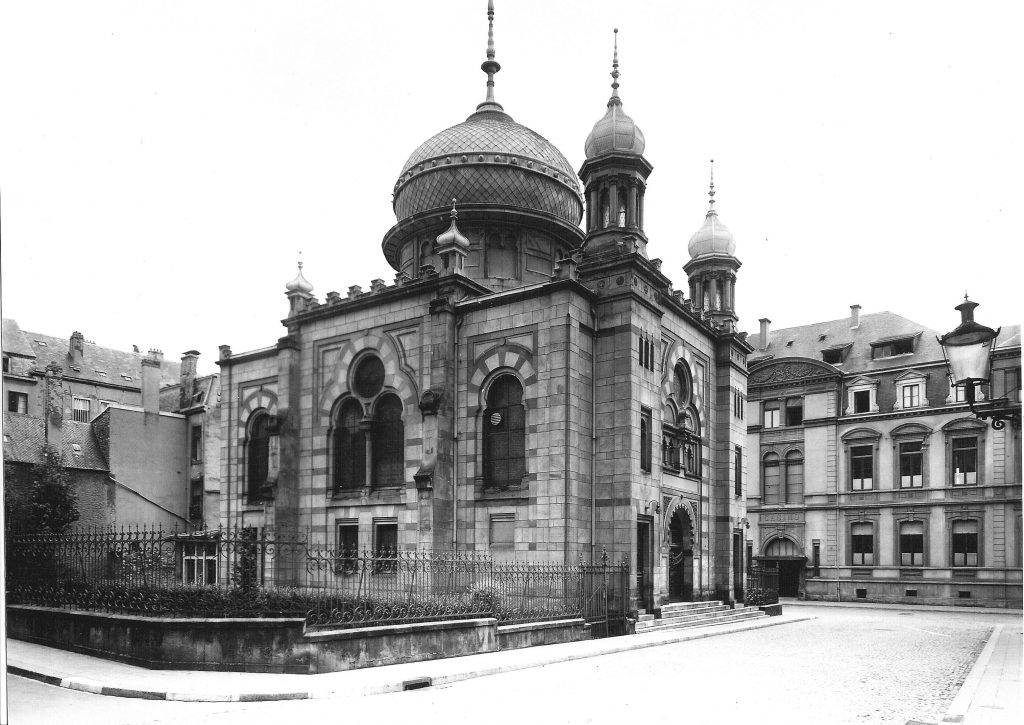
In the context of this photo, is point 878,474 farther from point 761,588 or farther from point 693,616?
point 693,616

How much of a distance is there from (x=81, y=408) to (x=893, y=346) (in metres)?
47.1

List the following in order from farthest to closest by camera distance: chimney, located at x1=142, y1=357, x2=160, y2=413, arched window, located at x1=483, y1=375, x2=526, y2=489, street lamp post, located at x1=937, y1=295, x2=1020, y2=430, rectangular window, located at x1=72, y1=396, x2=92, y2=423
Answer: rectangular window, located at x1=72, y1=396, x2=92, y2=423 < chimney, located at x1=142, y1=357, x2=160, y2=413 < arched window, located at x1=483, y1=375, x2=526, y2=489 < street lamp post, located at x1=937, y1=295, x2=1020, y2=430

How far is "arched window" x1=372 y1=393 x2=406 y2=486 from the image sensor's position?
93.4 feet

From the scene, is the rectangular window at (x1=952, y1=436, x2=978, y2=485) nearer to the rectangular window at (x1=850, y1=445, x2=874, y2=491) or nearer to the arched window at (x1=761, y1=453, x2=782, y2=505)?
the rectangular window at (x1=850, y1=445, x2=874, y2=491)

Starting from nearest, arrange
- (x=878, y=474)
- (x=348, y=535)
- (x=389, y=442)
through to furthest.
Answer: (x=389, y=442)
(x=348, y=535)
(x=878, y=474)

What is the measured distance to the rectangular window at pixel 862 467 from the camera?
46094mm

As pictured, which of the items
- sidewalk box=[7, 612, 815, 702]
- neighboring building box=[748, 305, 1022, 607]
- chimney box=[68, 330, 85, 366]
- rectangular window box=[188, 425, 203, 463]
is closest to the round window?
sidewalk box=[7, 612, 815, 702]

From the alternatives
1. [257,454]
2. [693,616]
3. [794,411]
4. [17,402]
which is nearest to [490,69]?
[257,454]

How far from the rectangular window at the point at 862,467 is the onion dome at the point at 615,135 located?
26125 mm

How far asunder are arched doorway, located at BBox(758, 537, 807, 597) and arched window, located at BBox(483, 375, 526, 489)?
26370mm

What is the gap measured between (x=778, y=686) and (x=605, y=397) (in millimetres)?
12221

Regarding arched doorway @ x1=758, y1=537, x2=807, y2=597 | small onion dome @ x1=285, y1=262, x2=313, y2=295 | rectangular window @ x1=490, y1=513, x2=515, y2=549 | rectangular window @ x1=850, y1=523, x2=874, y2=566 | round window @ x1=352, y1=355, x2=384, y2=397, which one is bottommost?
arched doorway @ x1=758, y1=537, x2=807, y2=597

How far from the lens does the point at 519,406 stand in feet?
86.1

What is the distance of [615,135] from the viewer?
2781 cm
